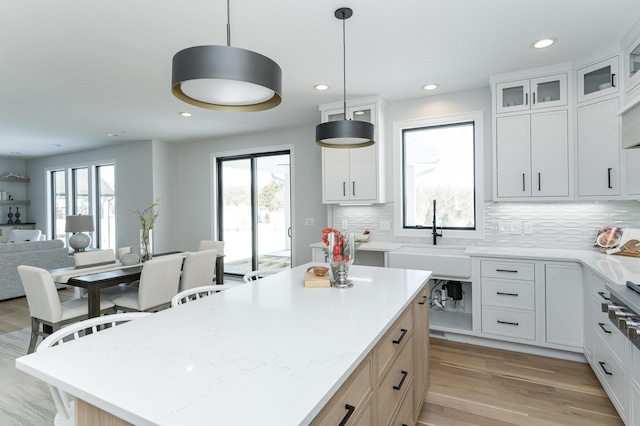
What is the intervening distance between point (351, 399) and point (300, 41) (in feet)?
8.24

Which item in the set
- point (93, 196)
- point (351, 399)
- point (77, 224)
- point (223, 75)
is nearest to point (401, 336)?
point (351, 399)

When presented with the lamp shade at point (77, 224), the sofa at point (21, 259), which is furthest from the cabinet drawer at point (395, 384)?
the sofa at point (21, 259)

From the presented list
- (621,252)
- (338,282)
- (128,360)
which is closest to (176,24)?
(338,282)

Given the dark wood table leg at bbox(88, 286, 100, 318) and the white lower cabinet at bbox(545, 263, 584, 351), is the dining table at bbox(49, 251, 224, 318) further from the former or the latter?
the white lower cabinet at bbox(545, 263, 584, 351)

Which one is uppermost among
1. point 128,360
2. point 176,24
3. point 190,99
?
point 176,24

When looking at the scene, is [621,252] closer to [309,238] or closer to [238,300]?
[238,300]

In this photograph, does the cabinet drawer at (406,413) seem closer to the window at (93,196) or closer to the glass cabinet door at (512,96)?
the glass cabinet door at (512,96)

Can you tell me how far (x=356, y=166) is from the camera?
4156mm

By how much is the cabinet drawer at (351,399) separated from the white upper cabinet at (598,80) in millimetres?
3191

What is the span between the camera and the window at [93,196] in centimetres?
715

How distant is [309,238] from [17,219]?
8.23 meters

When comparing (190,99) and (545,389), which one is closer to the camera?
(190,99)

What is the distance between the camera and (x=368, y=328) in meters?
1.33

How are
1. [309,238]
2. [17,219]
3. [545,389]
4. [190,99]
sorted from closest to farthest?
[190,99] → [545,389] → [309,238] → [17,219]
